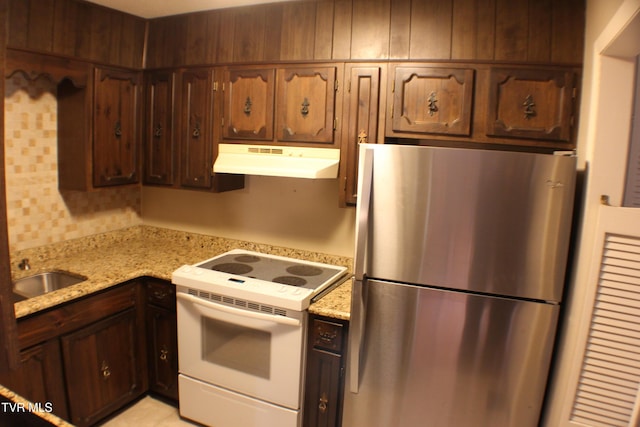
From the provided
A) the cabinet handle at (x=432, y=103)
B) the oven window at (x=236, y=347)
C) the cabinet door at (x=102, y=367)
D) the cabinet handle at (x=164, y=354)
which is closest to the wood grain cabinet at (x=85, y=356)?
the cabinet door at (x=102, y=367)

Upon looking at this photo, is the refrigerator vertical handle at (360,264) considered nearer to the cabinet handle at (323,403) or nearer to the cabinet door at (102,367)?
the cabinet handle at (323,403)

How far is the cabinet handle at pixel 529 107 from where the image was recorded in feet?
6.37

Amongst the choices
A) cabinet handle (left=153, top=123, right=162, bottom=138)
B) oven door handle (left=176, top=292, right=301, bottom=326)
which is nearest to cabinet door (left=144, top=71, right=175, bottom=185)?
cabinet handle (left=153, top=123, right=162, bottom=138)

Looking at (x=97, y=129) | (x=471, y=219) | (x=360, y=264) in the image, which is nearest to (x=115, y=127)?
(x=97, y=129)

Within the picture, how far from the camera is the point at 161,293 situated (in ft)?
8.03

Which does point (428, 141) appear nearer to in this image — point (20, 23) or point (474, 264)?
point (474, 264)

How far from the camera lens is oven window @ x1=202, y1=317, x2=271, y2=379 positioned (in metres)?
2.11

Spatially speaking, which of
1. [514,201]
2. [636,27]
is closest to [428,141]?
[514,201]

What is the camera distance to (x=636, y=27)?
132 centimetres

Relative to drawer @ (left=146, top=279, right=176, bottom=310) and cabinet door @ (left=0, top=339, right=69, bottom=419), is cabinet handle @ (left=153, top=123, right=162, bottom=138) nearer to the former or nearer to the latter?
drawer @ (left=146, top=279, right=176, bottom=310)

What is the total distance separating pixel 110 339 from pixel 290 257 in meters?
1.15

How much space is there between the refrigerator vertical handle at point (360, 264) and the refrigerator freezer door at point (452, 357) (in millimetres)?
31

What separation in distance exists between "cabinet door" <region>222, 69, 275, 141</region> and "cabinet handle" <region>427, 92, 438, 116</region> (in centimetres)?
89

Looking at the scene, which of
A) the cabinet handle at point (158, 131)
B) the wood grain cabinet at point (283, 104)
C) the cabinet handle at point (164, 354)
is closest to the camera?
the wood grain cabinet at point (283, 104)
